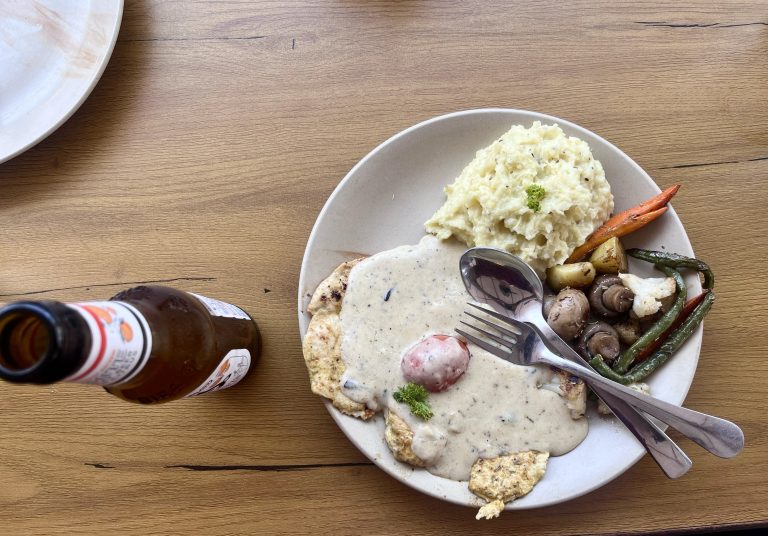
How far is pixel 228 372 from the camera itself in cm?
206

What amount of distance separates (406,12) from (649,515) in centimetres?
221

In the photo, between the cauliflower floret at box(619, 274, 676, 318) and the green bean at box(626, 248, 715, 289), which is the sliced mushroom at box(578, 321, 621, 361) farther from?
the green bean at box(626, 248, 715, 289)

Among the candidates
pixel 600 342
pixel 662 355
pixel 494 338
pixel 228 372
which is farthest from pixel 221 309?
pixel 662 355

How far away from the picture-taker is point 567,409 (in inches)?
85.2

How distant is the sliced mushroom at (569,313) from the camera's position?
214 centimetres

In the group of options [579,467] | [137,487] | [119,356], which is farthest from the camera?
[137,487]

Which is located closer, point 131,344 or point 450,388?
point 131,344

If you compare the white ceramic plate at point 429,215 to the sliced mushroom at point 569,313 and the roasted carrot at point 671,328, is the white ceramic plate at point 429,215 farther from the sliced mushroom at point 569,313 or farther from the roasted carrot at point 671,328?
the sliced mushroom at point 569,313

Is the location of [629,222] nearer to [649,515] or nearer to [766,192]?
[766,192]

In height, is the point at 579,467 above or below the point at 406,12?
below

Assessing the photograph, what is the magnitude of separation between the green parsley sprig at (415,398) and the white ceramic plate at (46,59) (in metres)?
1.71

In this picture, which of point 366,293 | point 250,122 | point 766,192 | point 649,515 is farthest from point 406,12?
point 649,515

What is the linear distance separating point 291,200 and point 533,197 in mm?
965

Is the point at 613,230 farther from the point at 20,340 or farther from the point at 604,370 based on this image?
the point at 20,340
